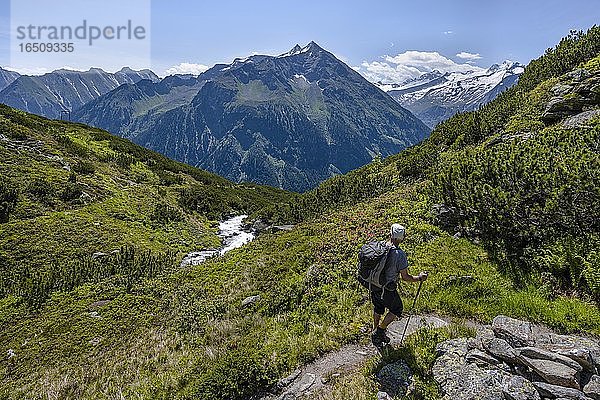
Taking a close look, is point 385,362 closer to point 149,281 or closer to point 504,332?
point 504,332

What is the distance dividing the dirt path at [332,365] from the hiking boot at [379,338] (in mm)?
205

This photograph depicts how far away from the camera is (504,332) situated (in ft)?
21.7

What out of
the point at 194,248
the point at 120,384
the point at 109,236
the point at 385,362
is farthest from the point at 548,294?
the point at 109,236

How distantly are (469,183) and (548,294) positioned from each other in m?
5.31

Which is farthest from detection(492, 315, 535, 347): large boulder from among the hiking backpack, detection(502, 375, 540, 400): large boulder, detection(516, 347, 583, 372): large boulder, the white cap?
the white cap

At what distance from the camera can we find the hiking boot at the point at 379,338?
7930mm

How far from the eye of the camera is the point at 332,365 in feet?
25.9

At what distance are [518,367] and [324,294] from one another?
6.41 metres

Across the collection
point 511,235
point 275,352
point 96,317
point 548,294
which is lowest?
point 96,317

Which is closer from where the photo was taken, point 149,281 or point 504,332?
point 504,332

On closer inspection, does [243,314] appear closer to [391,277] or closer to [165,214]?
[391,277]

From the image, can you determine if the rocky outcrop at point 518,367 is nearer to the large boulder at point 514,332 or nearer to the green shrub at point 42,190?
the large boulder at point 514,332

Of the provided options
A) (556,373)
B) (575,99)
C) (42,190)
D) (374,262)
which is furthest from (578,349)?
(42,190)

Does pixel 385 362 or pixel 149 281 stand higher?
pixel 385 362
